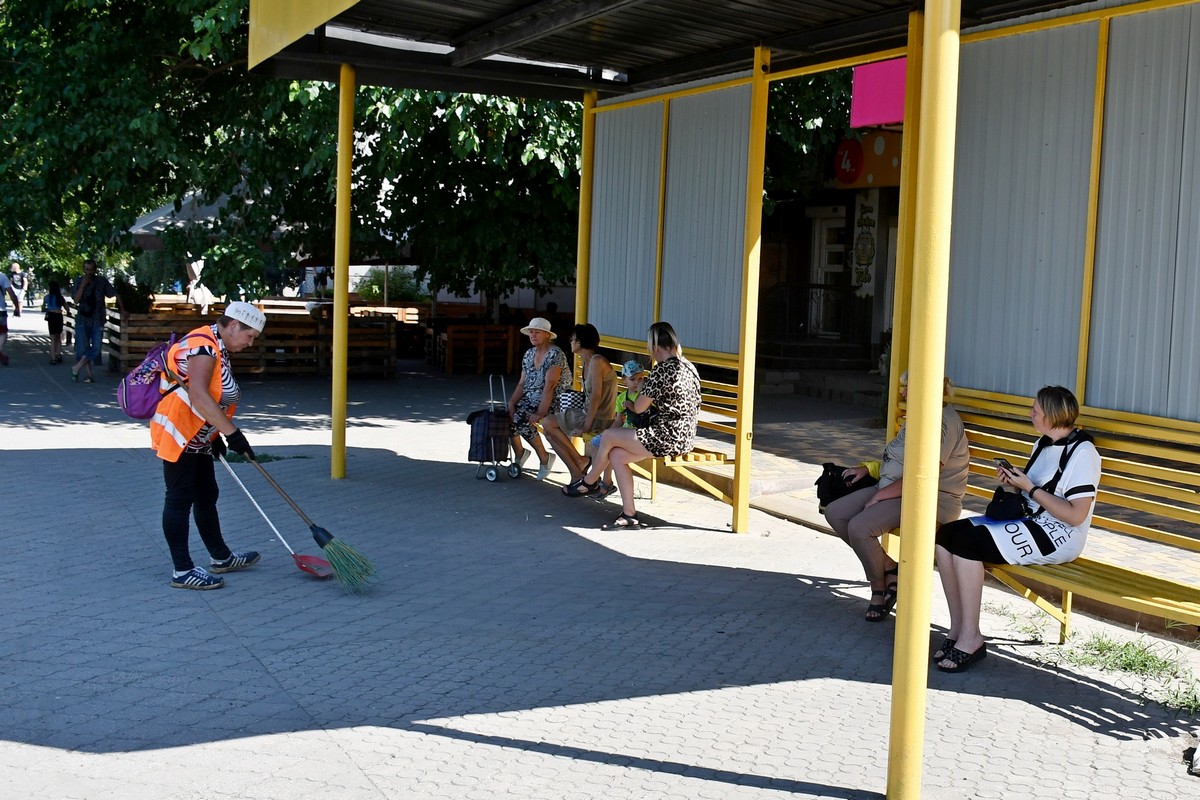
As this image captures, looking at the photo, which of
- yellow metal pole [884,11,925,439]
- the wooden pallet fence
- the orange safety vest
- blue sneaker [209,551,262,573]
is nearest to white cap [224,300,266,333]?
the orange safety vest

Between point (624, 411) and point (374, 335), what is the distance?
1197 centimetres

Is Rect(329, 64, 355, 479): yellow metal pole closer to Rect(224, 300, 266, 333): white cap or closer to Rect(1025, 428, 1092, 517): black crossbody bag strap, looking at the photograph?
Rect(224, 300, 266, 333): white cap

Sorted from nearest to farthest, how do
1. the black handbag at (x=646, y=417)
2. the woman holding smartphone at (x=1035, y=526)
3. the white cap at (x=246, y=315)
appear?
the woman holding smartphone at (x=1035, y=526)
the white cap at (x=246, y=315)
the black handbag at (x=646, y=417)

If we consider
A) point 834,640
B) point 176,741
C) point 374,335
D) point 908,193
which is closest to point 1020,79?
point 908,193

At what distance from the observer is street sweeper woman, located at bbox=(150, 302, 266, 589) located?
7.14 m

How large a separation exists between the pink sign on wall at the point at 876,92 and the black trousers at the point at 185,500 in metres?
10.7

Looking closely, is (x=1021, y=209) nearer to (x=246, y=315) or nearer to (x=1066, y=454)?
(x=1066, y=454)

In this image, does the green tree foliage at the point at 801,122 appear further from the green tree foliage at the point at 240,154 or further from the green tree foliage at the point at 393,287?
the green tree foliage at the point at 393,287

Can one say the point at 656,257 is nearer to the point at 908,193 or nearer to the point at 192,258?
the point at 908,193

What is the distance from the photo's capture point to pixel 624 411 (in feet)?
31.8

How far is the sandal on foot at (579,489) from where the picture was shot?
33.5 ft

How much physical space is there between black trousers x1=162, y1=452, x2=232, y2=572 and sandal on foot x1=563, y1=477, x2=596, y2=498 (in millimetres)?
3321

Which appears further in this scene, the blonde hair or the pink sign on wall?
the pink sign on wall

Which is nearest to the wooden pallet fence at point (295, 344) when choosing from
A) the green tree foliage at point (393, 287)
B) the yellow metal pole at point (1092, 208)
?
the green tree foliage at point (393, 287)
